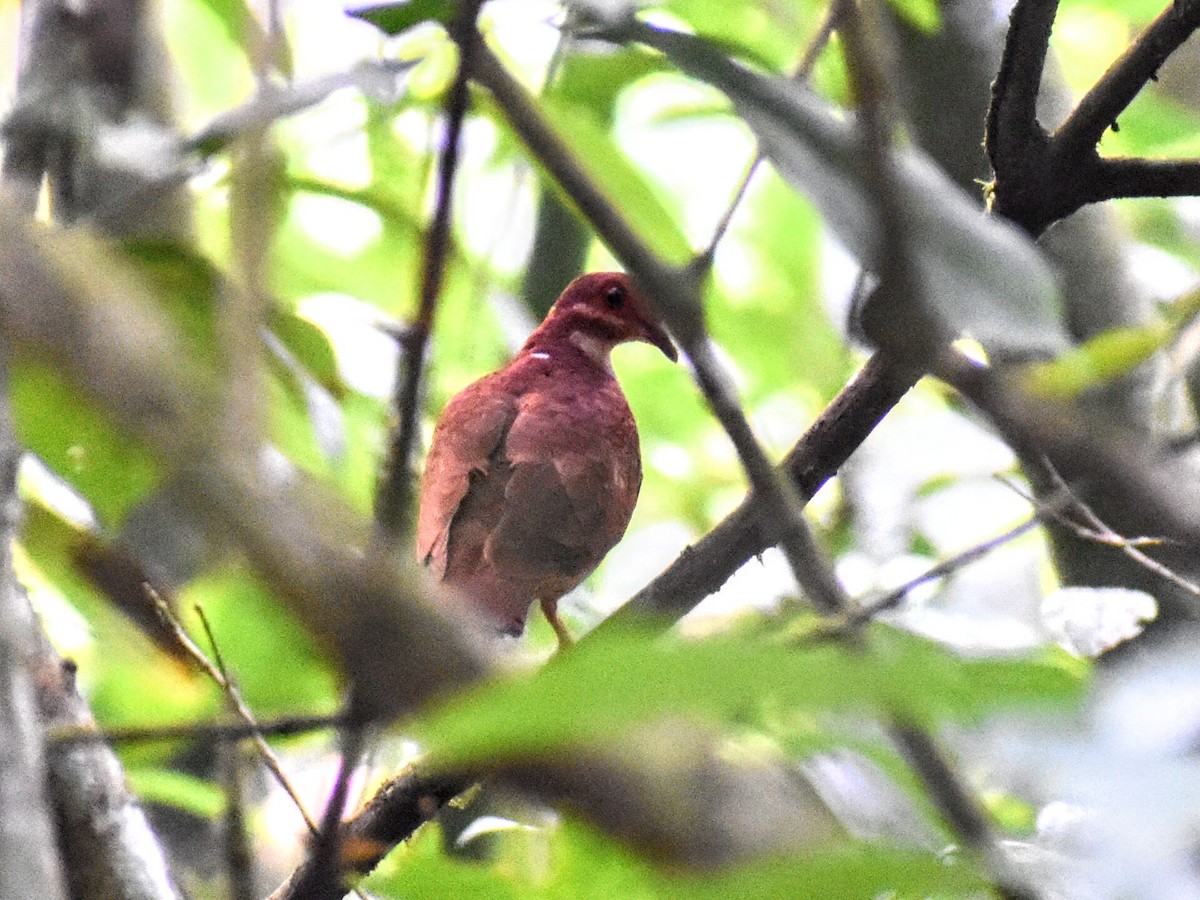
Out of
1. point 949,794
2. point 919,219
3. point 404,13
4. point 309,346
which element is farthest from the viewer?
point 309,346

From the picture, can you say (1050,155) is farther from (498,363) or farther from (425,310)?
(498,363)

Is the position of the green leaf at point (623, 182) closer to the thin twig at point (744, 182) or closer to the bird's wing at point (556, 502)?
the bird's wing at point (556, 502)

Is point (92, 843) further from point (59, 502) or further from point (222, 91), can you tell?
point (222, 91)

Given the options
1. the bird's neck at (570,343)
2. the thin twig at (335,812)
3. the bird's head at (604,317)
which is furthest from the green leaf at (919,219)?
the bird's head at (604,317)

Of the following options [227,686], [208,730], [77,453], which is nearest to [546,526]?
[77,453]

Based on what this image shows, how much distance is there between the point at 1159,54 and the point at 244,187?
132cm

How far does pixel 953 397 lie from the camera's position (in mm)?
3471


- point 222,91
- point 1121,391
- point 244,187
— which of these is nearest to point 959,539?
point 1121,391

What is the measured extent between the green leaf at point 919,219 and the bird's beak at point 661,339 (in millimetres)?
2425

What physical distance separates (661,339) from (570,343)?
306mm

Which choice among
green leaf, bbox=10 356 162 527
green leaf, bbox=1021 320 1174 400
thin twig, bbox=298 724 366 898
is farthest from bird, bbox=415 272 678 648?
green leaf, bbox=1021 320 1174 400

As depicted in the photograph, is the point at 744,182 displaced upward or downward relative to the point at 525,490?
upward

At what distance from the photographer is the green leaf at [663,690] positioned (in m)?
0.62

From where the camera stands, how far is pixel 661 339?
3.71 m
